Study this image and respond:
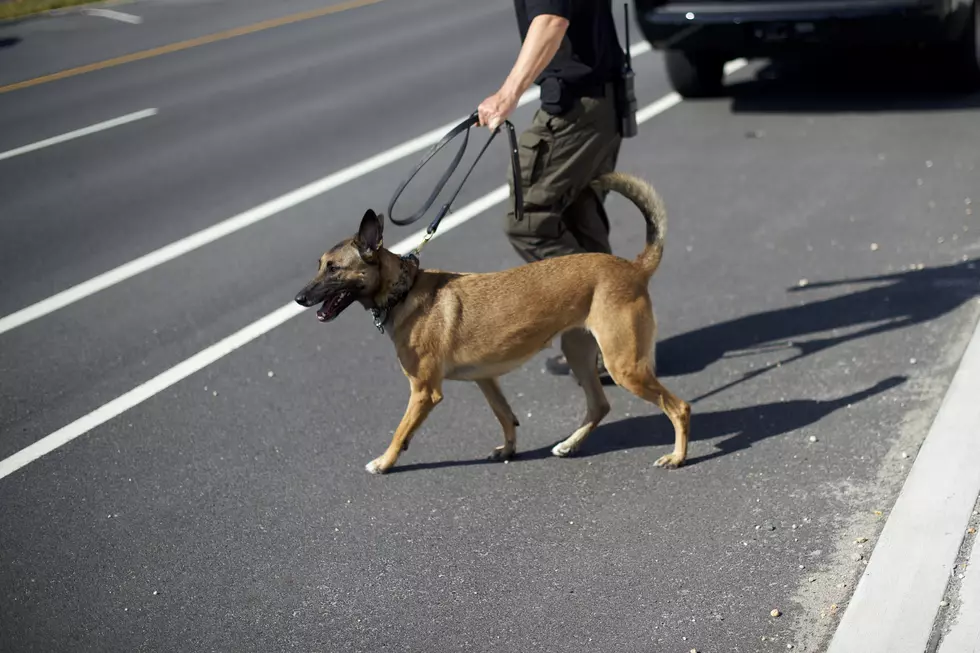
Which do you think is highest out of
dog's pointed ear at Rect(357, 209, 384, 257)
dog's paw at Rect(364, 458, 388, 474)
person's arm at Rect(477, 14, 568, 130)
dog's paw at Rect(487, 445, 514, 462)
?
person's arm at Rect(477, 14, 568, 130)

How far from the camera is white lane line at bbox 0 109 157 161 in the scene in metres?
10.4

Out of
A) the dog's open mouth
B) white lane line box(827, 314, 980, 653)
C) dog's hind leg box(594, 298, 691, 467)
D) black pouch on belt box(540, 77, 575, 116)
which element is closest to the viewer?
white lane line box(827, 314, 980, 653)

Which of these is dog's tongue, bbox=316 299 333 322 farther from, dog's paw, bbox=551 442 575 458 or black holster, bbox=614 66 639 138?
black holster, bbox=614 66 639 138

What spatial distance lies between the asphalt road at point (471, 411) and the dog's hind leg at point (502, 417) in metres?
0.08

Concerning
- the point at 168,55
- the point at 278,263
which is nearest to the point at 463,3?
the point at 168,55

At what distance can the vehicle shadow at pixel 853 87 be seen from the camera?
9.83 meters

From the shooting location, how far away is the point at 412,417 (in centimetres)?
492

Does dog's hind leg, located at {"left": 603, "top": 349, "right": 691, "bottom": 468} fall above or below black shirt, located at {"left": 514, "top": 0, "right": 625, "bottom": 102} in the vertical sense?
below

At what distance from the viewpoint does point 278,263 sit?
7570mm

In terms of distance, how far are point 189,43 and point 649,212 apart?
35.3ft

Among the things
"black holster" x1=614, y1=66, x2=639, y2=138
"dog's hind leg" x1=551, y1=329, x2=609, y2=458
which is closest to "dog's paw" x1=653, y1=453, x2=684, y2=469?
"dog's hind leg" x1=551, y1=329, x2=609, y2=458

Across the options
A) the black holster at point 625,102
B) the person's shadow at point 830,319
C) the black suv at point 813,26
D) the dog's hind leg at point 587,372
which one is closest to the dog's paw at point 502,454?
the dog's hind leg at point 587,372

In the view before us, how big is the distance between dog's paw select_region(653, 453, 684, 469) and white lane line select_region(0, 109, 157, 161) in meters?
7.50

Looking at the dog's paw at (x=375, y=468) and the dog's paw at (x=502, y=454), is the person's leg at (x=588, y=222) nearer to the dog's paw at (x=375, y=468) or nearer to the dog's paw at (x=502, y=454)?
the dog's paw at (x=502, y=454)
